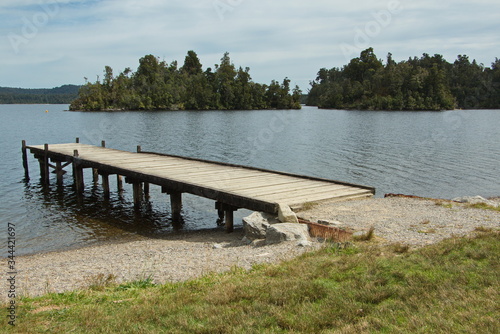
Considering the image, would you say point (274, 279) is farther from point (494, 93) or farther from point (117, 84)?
point (494, 93)

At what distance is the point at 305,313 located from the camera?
5406mm

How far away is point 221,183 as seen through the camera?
583 inches

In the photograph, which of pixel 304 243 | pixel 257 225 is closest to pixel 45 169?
pixel 257 225

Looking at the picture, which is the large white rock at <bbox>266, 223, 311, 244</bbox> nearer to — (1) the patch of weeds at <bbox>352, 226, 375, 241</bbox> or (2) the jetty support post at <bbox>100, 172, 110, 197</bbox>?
(1) the patch of weeds at <bbox>352, 226, 375, 241</bbox>

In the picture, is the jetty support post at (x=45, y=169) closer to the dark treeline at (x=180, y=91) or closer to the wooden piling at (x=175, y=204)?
the wooden piling at (x=175, y=204)

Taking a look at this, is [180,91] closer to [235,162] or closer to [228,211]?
[235,162]

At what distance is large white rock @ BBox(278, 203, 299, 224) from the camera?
10812 mm

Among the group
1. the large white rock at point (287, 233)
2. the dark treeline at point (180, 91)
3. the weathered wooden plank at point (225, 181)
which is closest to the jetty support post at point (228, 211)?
the weathered wooden plank at point (225, 181)

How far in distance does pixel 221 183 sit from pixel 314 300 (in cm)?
920

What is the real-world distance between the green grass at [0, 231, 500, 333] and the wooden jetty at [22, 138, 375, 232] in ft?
15.4

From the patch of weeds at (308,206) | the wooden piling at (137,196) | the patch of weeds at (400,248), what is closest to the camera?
the patch of weeds at (400,248)

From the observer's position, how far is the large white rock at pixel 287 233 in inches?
383

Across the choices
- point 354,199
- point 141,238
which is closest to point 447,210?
point 354,199

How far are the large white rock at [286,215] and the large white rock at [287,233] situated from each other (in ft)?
1.93
